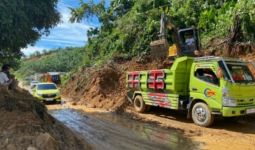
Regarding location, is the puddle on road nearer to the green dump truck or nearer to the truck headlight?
the green dump truck

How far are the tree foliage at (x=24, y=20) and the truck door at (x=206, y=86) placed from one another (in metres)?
5.96

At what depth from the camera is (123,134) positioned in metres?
13.0

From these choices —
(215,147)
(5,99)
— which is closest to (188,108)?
(215,147)

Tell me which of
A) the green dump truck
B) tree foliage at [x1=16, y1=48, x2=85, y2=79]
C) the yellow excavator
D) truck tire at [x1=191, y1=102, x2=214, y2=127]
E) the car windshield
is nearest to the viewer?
the green dump truck

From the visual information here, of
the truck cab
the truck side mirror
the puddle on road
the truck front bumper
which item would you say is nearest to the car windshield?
the puddle on road

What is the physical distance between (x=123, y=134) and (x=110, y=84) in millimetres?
11265

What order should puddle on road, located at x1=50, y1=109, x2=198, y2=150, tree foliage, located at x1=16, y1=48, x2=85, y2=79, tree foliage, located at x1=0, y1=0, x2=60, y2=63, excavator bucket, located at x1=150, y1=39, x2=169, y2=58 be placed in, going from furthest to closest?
tree foliage, located at x1=16, y1=48, x2=85, y2=79
excavator bucket, located at x1=150, y1=39, x2=169, y2=58
tree foliage, located at x1=0, y1=0, x2=60, y2=63
puddle on road, located at x1=50, y1=109, x2=198, y2=150

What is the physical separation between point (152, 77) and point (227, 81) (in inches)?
179

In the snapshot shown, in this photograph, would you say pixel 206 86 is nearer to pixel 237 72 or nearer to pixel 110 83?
pixel 237 72

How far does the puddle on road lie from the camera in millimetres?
11102

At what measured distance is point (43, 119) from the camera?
10359 millimetres

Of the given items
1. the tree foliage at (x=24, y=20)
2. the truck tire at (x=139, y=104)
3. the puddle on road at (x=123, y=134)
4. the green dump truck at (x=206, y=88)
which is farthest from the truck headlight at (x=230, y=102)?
the tree foliage at (x=24, y=20)

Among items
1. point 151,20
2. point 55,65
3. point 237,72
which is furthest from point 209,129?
point 55,65

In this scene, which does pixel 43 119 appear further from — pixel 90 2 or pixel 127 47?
pixel 90 2
